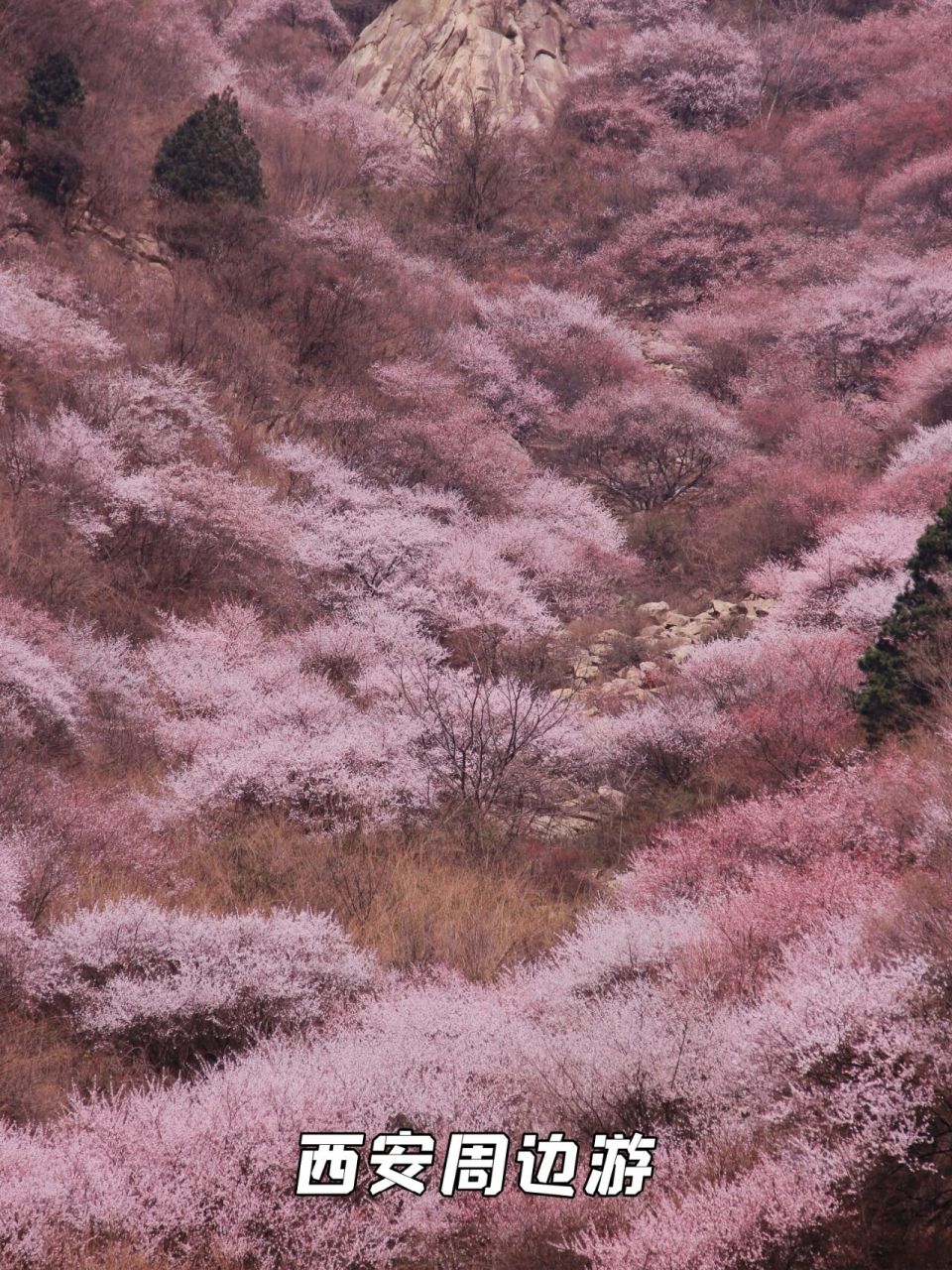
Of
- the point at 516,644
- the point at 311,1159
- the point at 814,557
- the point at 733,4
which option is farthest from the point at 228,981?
the point at 733,4

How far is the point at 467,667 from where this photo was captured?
14031 millimetres

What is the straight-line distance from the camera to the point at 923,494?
53.5 feet

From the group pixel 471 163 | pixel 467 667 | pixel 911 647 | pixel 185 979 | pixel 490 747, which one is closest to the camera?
pixel 185 979

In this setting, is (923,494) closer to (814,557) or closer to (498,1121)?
(814,557)

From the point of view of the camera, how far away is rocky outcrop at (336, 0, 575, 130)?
119ft

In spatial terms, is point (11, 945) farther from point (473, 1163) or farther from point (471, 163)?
point (471, 163)

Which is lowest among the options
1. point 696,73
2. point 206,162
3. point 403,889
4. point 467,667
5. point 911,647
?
point 403,889

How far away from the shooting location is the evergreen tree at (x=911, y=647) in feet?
29.9

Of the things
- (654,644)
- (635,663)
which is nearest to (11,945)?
(635,663)

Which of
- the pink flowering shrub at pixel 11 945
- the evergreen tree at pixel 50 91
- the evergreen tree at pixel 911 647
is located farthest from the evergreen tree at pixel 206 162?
the pink flowering shrub at pixel 11 945

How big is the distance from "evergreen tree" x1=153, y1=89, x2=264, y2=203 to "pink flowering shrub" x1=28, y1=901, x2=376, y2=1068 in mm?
21297

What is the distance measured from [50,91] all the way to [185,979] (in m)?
22.5

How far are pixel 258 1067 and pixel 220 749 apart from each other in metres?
5.39

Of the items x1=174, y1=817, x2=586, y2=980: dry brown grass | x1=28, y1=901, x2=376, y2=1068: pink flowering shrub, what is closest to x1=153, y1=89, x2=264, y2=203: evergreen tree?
x1=174, y1=817, x2=586, y2=980: dry brown grass
